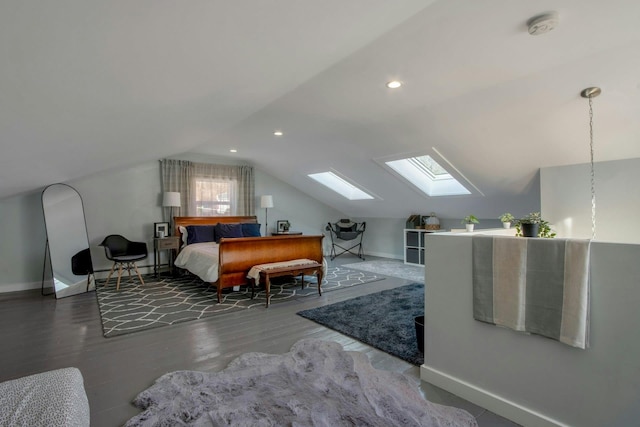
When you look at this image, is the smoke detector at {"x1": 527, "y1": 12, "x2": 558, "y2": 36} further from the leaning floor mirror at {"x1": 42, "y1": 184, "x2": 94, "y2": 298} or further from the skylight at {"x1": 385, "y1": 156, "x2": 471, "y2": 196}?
the leaning floor mirror at {"x1": 42, "y1": 184, "x2": 94, "y2": 298}

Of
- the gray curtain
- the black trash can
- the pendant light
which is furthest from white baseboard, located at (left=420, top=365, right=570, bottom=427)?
the gray curtain

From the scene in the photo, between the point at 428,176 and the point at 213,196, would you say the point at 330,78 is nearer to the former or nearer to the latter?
the point at 428,176

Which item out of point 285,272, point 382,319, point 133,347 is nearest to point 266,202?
point 285,272

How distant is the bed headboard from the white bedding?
2.12 ft

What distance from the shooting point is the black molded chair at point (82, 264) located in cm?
469

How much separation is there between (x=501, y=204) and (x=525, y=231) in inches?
145

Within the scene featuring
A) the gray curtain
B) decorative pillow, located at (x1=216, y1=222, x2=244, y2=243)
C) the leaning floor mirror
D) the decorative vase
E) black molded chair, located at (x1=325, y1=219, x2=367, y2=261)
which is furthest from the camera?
black molded chair, located at (x1=325, y1=219, x2=367, y2=261)

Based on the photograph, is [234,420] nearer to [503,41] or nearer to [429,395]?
[429,395]

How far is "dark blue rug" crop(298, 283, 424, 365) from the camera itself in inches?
108

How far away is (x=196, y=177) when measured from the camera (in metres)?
6.41

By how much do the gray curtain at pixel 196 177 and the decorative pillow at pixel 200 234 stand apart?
604mm

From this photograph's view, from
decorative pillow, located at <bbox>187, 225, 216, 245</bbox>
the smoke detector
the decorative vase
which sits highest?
the smoke detector

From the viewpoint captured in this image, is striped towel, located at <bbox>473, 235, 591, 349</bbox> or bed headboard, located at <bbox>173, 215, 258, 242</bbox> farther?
bed headboard, located at <bbox>173, 215, 258, 242</bbox>

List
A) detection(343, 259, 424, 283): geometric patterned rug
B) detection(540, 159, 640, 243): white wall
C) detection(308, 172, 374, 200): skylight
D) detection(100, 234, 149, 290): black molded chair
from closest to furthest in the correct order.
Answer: detection(540, 159, 640, 243): white wall
detection(100, 234, 149, 290): black molded chair
detection(343, 259, 424, 283): geometric patterned rug
detection(308, 172, 374, 200): skylight
